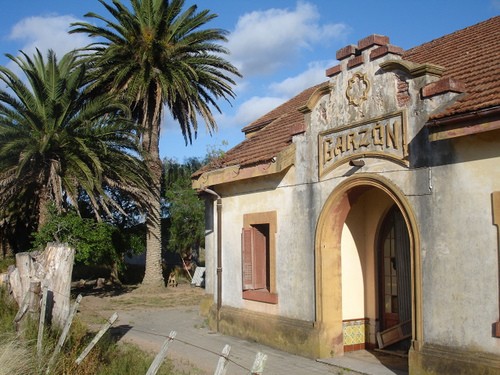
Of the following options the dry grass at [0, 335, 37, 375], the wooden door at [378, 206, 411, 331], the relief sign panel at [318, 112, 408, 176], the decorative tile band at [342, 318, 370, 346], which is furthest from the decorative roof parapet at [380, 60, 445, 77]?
the dry grass at [0, 335, 37, 375]

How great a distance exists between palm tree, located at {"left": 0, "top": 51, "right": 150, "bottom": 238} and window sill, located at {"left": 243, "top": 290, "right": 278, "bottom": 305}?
325 inches

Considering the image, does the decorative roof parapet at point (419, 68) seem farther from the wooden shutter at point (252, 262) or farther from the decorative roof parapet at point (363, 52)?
the wooden shutter at point (252, 262)

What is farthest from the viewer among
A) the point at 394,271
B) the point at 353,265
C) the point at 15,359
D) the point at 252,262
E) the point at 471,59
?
the point at 252,262

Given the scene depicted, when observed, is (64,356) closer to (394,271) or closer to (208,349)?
(208,349)

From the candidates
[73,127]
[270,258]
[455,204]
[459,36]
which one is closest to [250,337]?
[270,258]

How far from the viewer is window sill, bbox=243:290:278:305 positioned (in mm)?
11672

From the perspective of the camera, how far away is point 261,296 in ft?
39.4

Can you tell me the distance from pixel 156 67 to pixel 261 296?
1339 cm

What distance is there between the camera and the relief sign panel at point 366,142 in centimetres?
901

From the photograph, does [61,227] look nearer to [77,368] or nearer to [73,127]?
[73,127]

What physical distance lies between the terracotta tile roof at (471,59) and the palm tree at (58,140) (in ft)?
35.9

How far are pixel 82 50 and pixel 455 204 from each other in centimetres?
1784

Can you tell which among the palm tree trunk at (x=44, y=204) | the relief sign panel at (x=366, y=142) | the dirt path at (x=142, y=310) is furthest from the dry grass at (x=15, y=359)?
the palm tree trunk at (x=44, y=204)

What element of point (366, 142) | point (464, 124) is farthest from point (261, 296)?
point (464, 124)
